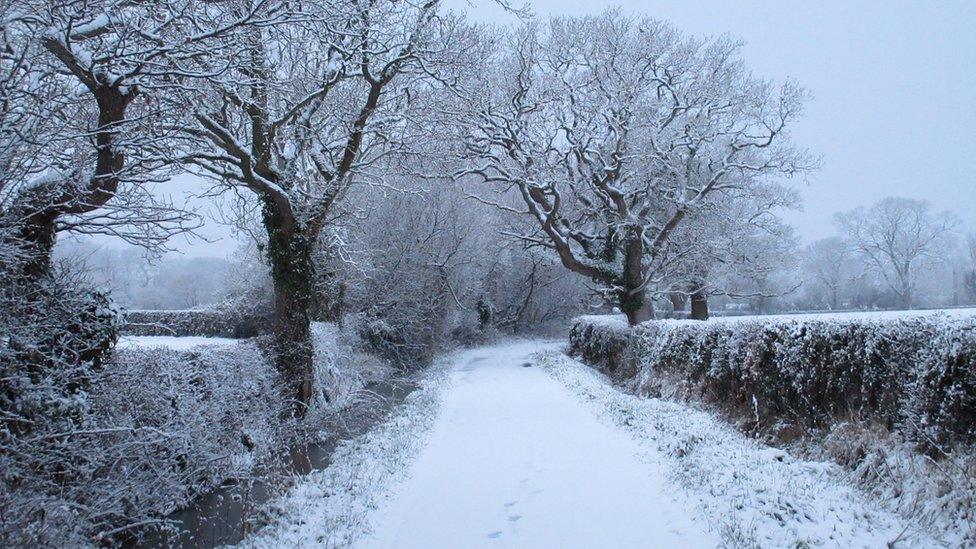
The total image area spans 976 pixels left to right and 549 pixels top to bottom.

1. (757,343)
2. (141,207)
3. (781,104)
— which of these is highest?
(781,104)

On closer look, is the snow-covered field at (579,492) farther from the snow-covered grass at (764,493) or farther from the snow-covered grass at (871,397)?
the snow-covered grass at (871,397)

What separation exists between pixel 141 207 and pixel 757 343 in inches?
314

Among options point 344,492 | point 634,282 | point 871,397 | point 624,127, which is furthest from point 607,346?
point 344,492

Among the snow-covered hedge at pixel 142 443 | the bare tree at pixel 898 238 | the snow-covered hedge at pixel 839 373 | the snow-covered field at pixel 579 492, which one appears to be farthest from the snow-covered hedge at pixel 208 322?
the bare tree at pixel 898 238

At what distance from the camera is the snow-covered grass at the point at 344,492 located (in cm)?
544

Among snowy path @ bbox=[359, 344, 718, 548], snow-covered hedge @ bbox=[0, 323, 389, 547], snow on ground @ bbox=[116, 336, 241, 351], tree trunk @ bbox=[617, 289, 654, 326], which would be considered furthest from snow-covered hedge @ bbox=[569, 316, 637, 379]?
snow on ground @ bbox=[116, 336, 241, 351]

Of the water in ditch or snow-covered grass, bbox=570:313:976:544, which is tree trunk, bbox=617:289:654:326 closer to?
snow-covered grass, bbox=570:313:976:544

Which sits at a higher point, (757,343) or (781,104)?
(781,104)

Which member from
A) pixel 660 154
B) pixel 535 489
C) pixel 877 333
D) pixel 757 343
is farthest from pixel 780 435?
pixel 660 154

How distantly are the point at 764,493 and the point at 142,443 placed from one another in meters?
5.51

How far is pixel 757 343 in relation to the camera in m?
8.70

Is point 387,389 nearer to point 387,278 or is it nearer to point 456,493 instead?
point 387,278

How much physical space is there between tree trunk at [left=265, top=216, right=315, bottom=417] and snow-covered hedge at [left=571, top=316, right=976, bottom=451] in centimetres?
736

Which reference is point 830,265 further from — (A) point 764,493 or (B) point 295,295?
(A) point 764,493
